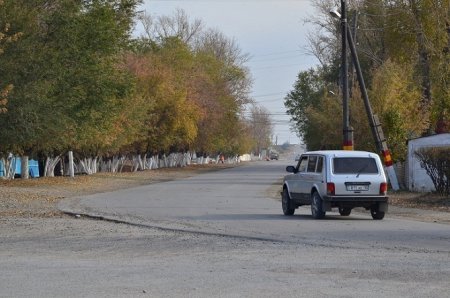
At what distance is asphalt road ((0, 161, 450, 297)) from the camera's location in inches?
467

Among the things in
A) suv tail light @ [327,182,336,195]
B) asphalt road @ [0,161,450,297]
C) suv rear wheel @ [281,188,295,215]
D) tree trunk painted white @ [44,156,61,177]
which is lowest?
asphalt road @ [0,161,450,297]

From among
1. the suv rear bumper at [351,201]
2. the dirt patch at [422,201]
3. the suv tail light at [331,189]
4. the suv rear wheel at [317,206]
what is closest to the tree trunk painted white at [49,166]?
the dirt patch at [422,201]

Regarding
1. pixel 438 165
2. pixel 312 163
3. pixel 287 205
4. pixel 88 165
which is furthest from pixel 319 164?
pixel 88 165

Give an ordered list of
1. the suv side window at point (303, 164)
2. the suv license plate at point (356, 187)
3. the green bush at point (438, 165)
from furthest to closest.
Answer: the green bush at point (438, 165) < the suv side window at point (303, 164) < the suv license plate at point (356, 187)

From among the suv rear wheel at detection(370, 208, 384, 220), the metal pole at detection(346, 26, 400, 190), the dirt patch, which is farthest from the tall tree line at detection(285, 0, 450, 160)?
the suv rear wheel at detection(370, 208, 384, 220)

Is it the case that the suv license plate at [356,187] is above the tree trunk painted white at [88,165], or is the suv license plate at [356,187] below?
below

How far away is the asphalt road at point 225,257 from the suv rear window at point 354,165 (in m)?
1.29

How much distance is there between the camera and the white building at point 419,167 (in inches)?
1423

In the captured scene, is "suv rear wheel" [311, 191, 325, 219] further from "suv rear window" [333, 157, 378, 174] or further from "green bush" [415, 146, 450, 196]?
"green bush" [415, 146, 450, 196]

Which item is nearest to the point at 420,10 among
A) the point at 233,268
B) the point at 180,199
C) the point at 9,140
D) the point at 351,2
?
the point at 351,2

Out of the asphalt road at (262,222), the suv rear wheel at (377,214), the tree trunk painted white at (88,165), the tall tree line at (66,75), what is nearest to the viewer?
the asphalt road at (262,222)

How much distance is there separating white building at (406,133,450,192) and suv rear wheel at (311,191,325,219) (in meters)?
12.8

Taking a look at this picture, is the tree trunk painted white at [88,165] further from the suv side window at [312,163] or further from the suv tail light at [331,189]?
the suv tail light at [331,189]

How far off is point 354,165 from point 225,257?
909 centimetres
